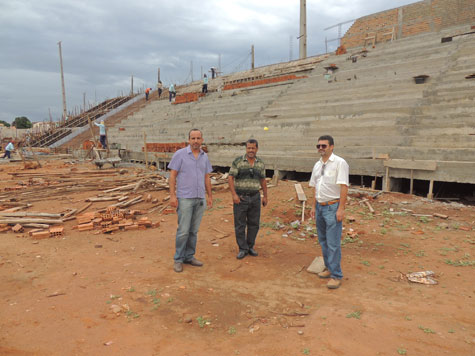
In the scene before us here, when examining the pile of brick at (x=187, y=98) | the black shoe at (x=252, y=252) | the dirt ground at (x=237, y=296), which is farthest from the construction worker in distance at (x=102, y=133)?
the black shoe at (x=252, y=252)

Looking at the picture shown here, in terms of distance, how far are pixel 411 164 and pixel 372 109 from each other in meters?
3.82

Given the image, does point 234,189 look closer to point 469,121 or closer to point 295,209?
point 295,209

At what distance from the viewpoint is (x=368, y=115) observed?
11.6 m

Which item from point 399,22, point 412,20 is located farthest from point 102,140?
point 412,20

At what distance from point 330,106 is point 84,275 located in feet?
38.7

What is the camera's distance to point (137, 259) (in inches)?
204

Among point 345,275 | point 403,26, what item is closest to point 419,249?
point 345,275

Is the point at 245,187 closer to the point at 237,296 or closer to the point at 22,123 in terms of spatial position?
the point at 237,296

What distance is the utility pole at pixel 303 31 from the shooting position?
25750 mm

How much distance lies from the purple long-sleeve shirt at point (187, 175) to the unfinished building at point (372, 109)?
6.66 metres

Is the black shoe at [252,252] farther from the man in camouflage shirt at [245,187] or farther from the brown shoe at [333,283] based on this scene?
the brown shoe at [333,283]

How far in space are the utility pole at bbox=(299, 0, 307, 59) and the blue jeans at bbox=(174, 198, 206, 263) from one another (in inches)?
949

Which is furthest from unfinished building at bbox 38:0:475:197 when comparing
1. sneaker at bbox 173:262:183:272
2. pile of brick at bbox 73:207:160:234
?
sneaker at bbox 173:262:183:272

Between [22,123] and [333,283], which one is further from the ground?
[22,123]
